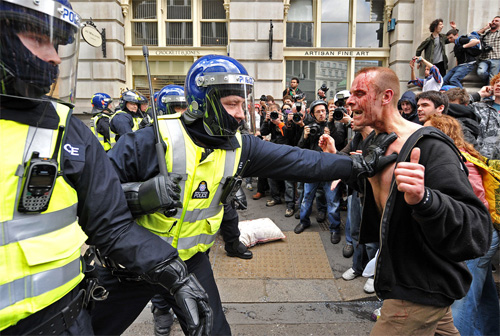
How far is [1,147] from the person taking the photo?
1.15 metres

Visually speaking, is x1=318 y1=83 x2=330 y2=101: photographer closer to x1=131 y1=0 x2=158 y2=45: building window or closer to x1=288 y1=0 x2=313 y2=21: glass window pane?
x1=288 y1=0 x2=313 y2=21: glass window pane

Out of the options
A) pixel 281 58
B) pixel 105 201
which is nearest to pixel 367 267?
pixel 105 201

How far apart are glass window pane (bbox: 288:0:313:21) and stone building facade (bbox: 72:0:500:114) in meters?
0.03

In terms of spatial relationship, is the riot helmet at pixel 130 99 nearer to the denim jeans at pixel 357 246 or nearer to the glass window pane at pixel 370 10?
the denim jeans at pixel 357 246

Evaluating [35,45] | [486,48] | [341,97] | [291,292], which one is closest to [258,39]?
[486,48]

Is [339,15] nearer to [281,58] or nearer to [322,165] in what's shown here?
[281,58]

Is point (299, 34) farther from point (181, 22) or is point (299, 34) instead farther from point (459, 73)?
point (459, 73)

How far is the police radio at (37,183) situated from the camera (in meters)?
1.17

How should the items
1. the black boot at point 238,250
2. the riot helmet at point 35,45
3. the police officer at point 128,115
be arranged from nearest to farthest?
the riot helmet at point 35,45 → the black boot at point 238,250 → the police officer at point 128,115

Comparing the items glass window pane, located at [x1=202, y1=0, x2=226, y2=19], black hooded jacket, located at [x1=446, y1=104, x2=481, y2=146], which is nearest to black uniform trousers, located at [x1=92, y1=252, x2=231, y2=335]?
black hooded jacket, located at [x1=446, y1=104, x2=481, y2=146]

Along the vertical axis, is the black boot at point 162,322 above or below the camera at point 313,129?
→ below

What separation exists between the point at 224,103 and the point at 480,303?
101 inches

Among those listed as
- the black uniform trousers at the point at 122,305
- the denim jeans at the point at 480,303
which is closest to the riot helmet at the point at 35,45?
the black uniform trousers at the point at 122,305

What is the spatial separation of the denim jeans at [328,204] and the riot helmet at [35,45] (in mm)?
4240
